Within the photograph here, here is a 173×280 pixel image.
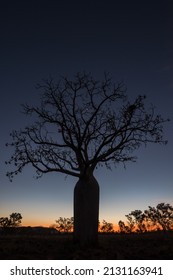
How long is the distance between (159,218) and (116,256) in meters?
35.2

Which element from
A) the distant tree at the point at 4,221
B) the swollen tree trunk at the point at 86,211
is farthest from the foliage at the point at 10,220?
the swollen tree trunk at the point at 86,211

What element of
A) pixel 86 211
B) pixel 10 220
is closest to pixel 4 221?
pixel 10 220

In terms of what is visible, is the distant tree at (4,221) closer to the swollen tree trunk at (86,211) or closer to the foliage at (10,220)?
the foliage at (10,220)

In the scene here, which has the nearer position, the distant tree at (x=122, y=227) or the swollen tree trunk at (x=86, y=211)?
the swollen tree trunk at (x=86, y=211)

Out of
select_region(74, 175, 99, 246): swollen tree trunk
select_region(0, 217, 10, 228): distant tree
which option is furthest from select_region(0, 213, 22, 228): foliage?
select_region(74, 175, 99, 246): swollen tree trunk

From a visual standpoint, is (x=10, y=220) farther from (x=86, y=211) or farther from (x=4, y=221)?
(x=86, y=211)

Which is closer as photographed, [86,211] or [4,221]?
[86,211]

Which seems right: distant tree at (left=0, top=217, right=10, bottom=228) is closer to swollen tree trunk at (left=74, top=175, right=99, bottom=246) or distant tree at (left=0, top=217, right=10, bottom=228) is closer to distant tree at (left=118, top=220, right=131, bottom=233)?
distant tree at (left=118, top=220, right=131, bottom=233)

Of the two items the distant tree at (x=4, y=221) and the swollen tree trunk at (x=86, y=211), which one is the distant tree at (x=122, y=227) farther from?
the swollen tree trunk at (x=86, y=211)

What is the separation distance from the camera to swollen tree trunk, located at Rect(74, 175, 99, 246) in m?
10.9

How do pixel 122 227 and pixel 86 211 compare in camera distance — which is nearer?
pixel 86 211

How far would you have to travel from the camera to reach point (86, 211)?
11086 millimetres

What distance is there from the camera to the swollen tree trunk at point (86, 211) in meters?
10.9

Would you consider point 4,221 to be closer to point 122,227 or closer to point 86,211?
point 122,227
